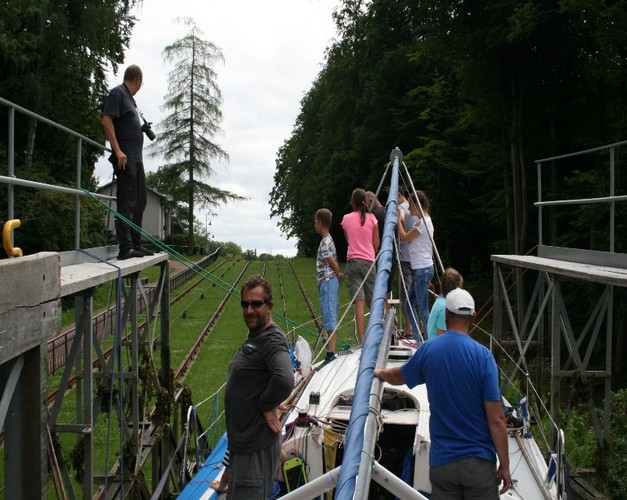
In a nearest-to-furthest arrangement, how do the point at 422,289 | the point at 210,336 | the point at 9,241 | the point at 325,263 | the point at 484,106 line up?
the point at 9,241 < the point at 325,263 < the point at 422,289 < the point at 210,336 < the point at 484,106

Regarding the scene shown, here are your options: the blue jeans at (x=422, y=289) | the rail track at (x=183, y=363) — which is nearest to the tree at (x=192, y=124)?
the rail track at (x=183, y=363)

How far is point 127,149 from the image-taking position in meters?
7.21

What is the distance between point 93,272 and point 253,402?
210 centimetres

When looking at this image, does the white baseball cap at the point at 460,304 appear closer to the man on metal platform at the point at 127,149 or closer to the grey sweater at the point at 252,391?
the grey sweater at the point at 252,391

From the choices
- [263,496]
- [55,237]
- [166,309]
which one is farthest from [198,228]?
[263,496]

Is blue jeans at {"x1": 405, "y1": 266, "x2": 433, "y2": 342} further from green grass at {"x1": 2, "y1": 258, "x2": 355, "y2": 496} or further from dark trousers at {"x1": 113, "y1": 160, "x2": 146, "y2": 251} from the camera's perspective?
dark trousers at {"x1": 113, "y1": 160, "x2": 146, "y2": 251}

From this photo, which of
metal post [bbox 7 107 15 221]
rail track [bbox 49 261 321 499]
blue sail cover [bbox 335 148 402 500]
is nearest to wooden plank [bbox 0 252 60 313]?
metal post [bbox 7 107 15 221]

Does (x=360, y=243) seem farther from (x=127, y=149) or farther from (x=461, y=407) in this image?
(x=461, y=407)

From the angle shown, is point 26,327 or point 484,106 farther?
point 484,106

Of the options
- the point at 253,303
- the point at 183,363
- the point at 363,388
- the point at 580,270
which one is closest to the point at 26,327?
the point at 253,303

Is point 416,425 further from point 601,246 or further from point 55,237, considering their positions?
point 55,237

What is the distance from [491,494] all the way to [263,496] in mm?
1346

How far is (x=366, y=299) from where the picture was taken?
938cm

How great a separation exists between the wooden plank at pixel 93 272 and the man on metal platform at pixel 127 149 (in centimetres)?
25
